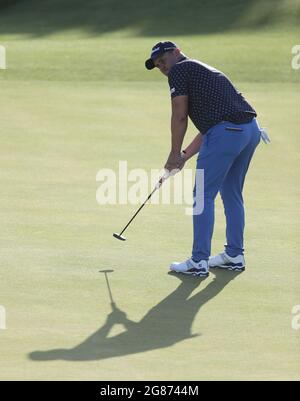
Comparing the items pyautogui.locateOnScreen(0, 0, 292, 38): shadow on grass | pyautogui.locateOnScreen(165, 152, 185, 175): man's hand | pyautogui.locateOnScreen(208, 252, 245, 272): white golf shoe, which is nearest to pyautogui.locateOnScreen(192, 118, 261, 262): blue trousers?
pyautogui.locateOnScreen(165, 152, 185, 175): man's hand

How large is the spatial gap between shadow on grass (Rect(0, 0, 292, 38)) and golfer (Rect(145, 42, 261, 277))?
1492 cm

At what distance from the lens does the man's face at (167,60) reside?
8422mm

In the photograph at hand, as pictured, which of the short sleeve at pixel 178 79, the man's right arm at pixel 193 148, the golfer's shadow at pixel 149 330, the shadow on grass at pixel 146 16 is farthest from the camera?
the shadow on grass at pixel 146 16

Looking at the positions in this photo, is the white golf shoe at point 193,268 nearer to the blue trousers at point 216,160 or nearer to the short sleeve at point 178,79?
the blue trousers at point 216,160

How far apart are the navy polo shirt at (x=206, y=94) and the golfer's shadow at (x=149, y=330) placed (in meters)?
1.21

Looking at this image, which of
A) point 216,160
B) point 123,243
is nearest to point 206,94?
point 216,160

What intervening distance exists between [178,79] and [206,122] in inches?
15.3

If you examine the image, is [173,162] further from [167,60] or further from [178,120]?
[167,60]

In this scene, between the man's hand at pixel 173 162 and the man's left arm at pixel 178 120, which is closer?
the man's left arm at pixel 178 120

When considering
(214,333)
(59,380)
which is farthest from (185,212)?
(59,380)

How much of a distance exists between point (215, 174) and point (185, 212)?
2.19 meters

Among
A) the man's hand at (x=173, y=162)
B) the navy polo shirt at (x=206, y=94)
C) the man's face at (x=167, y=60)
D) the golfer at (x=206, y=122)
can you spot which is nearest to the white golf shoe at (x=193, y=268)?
the golfer at (x=206, y=122)

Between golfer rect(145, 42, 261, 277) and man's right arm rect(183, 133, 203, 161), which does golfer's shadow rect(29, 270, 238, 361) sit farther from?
man's right arm rect(183, 133, 203, 161)

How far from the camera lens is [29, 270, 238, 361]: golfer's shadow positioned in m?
6.81
